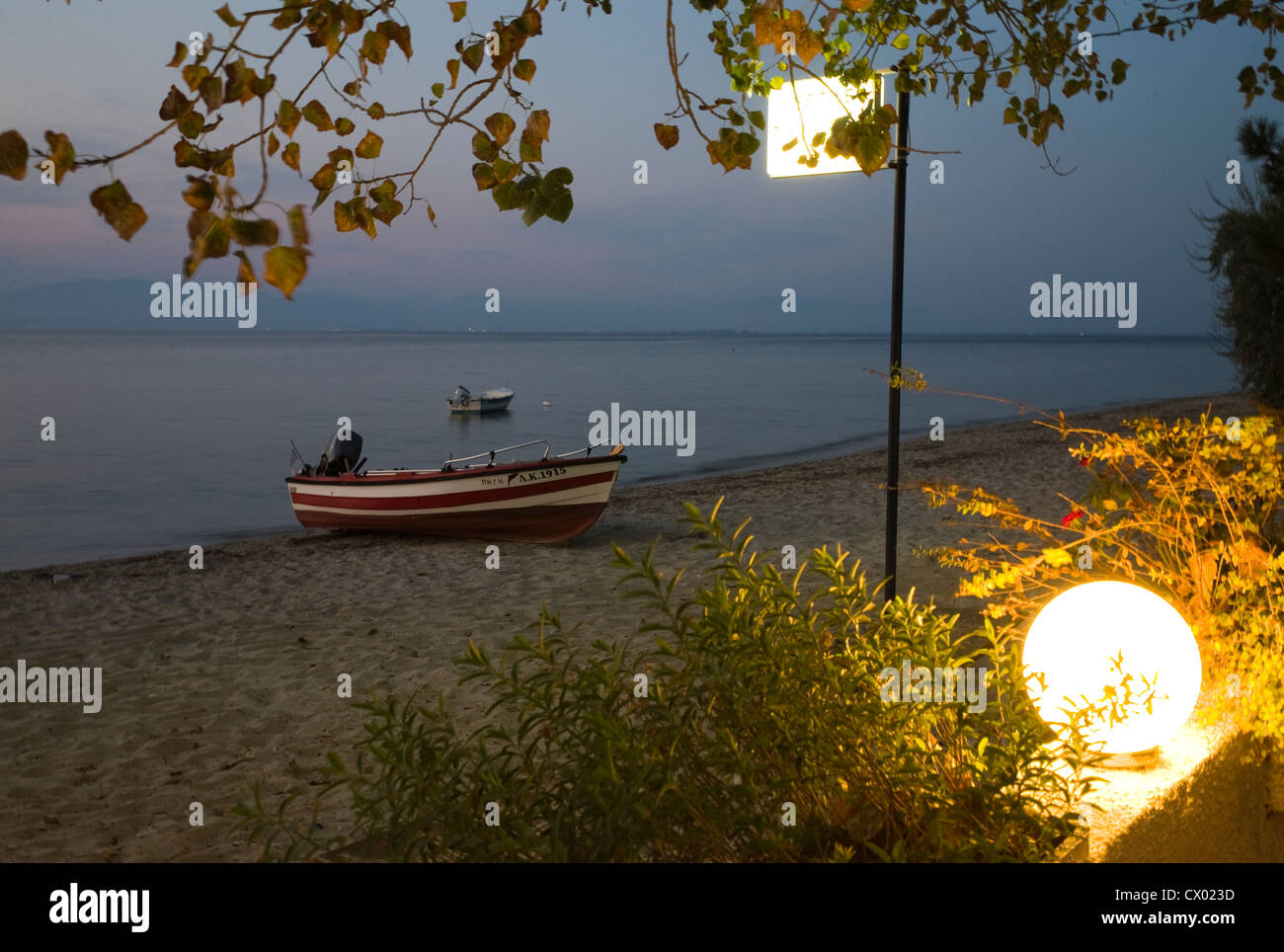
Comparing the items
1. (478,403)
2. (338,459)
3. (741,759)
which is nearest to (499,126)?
(741,759)

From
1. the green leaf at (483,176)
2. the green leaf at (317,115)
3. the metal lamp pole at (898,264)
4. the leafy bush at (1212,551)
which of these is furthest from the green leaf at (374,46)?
the metal lamp pole at (898,264)

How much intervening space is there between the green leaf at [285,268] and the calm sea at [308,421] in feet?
55.4

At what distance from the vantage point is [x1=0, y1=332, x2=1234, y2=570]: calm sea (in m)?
20.2

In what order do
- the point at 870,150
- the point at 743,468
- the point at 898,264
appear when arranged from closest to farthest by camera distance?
1. the point at 870,150
2. the point at 898,264
3. the point at 743,468

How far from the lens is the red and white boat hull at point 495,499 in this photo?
39.4ft

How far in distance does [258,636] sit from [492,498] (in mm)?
4251

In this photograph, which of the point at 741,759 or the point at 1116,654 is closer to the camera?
the point at 741,759

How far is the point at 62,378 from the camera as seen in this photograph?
5766 centimetres

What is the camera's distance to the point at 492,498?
39.9ft

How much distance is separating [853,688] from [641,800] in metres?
0.63

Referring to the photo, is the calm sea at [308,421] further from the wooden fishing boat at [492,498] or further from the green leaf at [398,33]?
the green leaf at [398,33]

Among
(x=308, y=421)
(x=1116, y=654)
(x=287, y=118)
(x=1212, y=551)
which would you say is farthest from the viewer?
(x=308, y=421)

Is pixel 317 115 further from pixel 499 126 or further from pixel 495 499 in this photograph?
pixel 495 499

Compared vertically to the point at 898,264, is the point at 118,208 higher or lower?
lower
